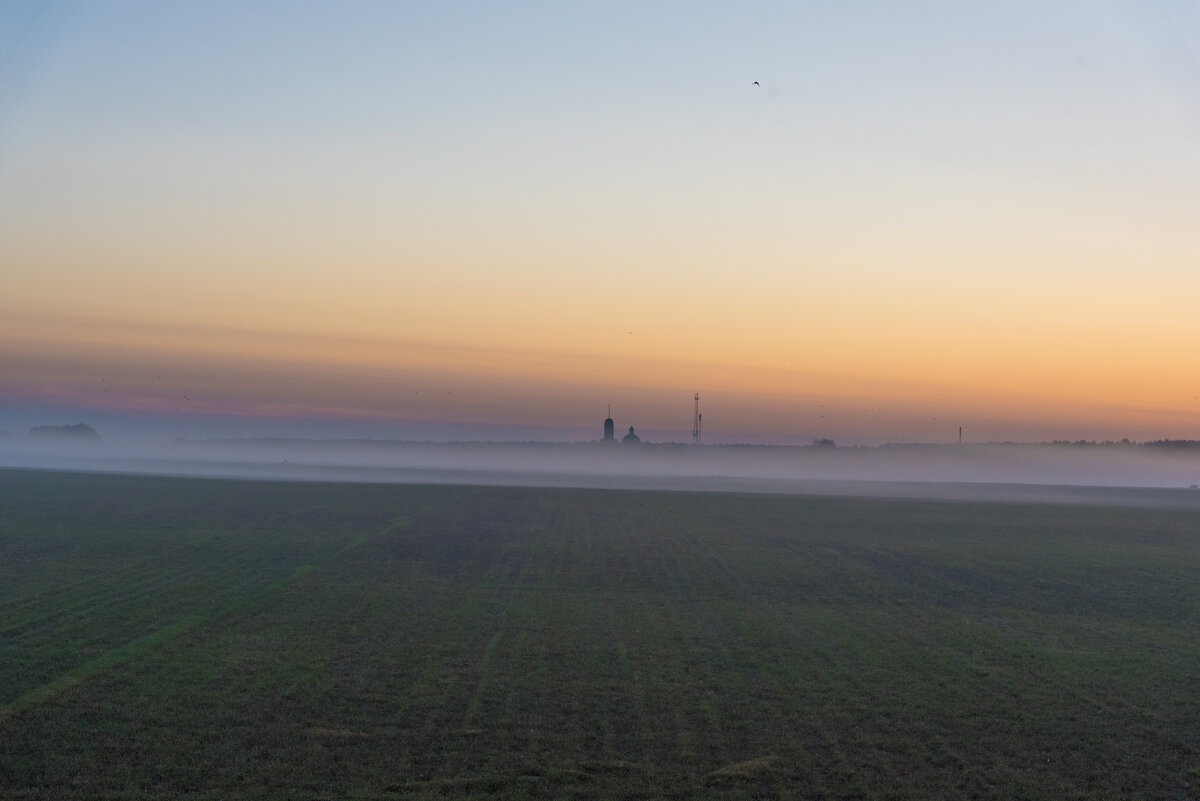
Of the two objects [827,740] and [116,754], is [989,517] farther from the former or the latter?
[116,754]

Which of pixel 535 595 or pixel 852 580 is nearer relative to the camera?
pixel 535 595

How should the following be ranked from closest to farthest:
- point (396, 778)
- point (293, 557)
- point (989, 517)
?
point (396, 778) → point (293, 557) → point (989, 517)

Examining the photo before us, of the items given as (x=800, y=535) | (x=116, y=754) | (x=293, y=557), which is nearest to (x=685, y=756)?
(x=116, y=754)

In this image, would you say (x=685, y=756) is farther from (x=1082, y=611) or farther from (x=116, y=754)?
(x=1082, y=611)

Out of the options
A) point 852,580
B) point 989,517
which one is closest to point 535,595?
point 852,580

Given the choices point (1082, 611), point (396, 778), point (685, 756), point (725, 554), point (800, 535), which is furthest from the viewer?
point (800, 535)

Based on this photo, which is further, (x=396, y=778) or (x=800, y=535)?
(x=800, y=535)
